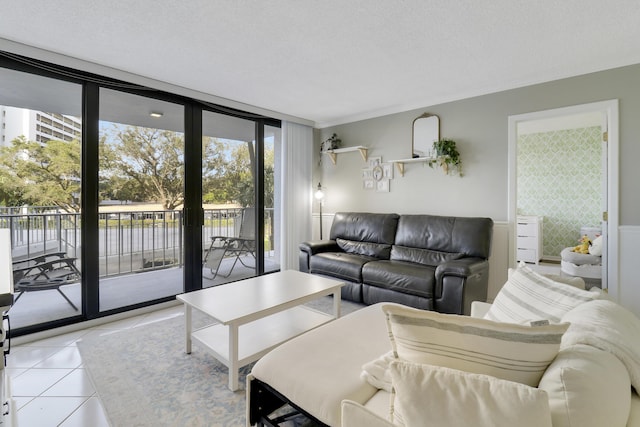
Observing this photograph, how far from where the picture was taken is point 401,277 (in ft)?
9.74

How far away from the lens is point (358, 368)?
1269mm

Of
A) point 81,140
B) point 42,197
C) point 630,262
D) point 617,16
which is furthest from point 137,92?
point 630,262

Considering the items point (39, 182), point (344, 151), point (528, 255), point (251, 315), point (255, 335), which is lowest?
point (255, 335)

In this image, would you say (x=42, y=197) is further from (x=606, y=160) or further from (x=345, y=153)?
(x=606, y=160)

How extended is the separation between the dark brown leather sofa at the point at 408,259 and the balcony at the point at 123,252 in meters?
1.14

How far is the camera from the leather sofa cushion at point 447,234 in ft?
10.4

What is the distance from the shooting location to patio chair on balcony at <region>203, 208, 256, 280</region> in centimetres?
400

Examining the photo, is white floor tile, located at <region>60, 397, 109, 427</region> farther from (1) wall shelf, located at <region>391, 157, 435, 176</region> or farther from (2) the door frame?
(2) the door frame

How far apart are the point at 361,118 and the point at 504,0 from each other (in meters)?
2.67

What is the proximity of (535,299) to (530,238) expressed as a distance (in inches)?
193

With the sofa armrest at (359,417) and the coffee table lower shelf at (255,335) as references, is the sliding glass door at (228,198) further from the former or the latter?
the sofa armrest at (359,417)

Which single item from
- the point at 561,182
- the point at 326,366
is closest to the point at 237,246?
the point at 326,366

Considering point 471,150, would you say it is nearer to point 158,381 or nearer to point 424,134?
point 424,134

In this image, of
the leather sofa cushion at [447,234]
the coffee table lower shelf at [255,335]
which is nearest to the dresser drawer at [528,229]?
the leather sofa cushion at [447,234]
